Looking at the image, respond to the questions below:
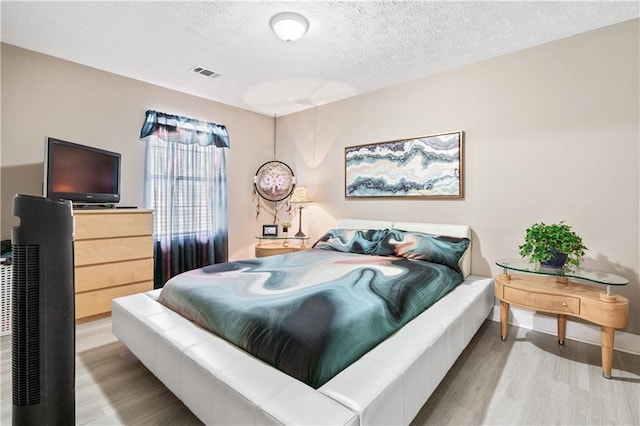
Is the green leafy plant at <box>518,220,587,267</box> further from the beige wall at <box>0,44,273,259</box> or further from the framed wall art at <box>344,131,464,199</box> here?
the beige wall at <box>0,44,273,259</box>

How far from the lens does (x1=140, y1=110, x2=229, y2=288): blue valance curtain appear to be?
11.3 ft

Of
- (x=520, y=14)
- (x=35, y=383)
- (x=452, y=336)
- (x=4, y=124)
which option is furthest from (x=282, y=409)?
(x=4, y=124)

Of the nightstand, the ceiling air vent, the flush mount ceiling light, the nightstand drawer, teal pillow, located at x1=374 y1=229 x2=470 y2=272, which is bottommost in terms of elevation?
the nightstand drawer

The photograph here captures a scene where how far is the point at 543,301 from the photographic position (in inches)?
83.2

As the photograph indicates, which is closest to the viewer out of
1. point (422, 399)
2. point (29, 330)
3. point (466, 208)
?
point (29, 330)

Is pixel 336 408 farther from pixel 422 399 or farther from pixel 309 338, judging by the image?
pixel 422 399

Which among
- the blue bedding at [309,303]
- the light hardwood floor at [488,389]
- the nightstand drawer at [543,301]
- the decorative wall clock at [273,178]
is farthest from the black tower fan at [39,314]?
the decorative wall clock at [273,178]

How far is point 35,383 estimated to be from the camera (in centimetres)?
77

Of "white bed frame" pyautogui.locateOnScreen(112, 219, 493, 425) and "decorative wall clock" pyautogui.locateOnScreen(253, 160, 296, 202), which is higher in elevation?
"decorative wall clock" pyautogui.locateOnScreen(253, 160, 296, 202)

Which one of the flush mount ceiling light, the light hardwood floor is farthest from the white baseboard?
the flush mount ceiling light

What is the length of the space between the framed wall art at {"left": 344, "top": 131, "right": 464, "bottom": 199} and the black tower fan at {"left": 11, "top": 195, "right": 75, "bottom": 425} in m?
3.04

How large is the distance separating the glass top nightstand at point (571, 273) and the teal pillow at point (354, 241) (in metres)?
1.11

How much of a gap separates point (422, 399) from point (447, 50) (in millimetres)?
2692

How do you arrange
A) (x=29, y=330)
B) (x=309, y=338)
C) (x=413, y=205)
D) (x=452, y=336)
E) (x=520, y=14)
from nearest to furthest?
1. (x=29, y=330)
2. (x=309, y=338)
3. (x=452, y=336)
4. (x=520, y=14)
5. (x=413, y=205)
